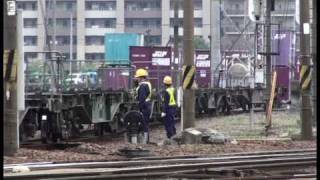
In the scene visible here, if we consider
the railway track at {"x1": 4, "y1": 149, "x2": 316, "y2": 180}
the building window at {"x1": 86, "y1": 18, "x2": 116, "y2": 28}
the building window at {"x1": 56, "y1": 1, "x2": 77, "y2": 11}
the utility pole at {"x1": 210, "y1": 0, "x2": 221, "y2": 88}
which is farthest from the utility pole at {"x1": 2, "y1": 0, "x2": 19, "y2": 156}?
the building window at {"x1": 86, "y1": 18, "x2": 116, "y2": 28}

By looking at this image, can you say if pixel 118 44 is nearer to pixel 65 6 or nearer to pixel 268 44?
pixel 65 6

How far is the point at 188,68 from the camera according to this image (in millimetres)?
18312

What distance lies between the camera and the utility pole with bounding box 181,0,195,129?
59.2 ft

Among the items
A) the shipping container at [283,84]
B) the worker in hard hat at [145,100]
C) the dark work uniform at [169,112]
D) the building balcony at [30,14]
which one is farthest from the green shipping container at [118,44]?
the worker in hard hat at [145,100]

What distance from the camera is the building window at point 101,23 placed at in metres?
69.0

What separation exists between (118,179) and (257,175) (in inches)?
93.2

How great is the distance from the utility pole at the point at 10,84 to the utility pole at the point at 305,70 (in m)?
8.36

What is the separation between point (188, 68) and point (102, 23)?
174ft

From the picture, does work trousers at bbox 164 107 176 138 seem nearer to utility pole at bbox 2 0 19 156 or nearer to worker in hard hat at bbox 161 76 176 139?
worker in hard hat at bbox 161 76 176 139

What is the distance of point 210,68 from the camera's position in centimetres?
3906

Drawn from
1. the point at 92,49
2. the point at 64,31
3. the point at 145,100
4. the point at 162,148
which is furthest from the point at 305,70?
the point at 64,31

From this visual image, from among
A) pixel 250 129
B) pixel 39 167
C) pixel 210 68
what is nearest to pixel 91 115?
pixel 250 129

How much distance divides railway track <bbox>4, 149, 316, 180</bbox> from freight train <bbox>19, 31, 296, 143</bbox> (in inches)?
226

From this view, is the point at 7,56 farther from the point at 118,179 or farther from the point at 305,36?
the point at 305,36
